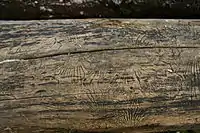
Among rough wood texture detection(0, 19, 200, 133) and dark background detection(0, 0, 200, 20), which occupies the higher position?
dark background detection(0, 0, 200, 20)

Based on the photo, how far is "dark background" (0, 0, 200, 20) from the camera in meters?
1.98

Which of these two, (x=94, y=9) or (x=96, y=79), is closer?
(x=96, y=79)

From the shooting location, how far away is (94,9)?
1996 mm

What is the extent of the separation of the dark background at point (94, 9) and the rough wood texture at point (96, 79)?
29 centimetres

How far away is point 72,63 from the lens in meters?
1.62

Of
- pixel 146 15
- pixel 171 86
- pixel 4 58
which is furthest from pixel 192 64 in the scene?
pixel 4 58

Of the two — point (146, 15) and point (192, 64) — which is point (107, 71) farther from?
point (146, 15)

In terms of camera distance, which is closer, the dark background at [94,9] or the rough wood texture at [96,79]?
the rough wood texture at [96,79]

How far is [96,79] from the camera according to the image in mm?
1609

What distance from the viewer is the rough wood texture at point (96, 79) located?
1.61m

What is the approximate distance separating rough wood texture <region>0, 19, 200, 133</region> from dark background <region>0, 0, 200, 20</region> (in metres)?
0.29

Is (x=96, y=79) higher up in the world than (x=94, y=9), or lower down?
lower down

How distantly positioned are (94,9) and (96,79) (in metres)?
0.54

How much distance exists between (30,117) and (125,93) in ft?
1.48
